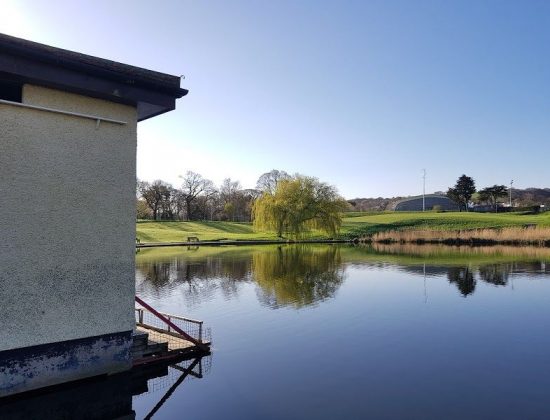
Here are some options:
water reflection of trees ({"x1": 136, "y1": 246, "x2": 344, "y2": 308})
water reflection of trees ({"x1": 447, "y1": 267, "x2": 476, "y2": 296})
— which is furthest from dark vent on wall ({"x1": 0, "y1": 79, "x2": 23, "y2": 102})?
water reflection of trees ({"x1": 447, "y1": 267, "x2": 476, "y2": 296})

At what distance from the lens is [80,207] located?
28.7 ft

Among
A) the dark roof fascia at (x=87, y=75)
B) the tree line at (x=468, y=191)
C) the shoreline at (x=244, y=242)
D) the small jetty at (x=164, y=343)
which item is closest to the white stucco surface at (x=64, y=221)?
the dark roof fascia at (x=87, y=75)

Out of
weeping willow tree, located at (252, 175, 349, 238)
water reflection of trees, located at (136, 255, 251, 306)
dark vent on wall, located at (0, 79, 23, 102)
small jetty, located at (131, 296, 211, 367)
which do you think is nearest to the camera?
dark vent on wall, located at (0, 79, 23, 102)

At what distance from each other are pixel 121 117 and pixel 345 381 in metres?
7.13

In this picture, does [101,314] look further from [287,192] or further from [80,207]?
[287,192]

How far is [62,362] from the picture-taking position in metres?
8.34

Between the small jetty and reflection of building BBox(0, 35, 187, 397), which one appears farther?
the small jetty

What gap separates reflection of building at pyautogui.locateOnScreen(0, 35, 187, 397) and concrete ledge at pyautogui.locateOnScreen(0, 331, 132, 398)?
0.06 ft

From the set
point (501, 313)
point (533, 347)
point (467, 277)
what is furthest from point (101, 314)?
point (467, 277)

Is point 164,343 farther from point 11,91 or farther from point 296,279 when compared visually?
point 296,279

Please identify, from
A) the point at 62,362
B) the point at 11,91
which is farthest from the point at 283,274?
the point at 11,91

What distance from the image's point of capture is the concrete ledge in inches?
307

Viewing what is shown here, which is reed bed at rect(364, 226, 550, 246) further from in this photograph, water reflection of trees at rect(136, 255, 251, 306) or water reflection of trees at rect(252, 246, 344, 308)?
water reflection of trees at rect(136, 255, 251, 306)

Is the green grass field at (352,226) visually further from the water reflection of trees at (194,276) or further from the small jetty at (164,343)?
the small jetty at (164,343)
